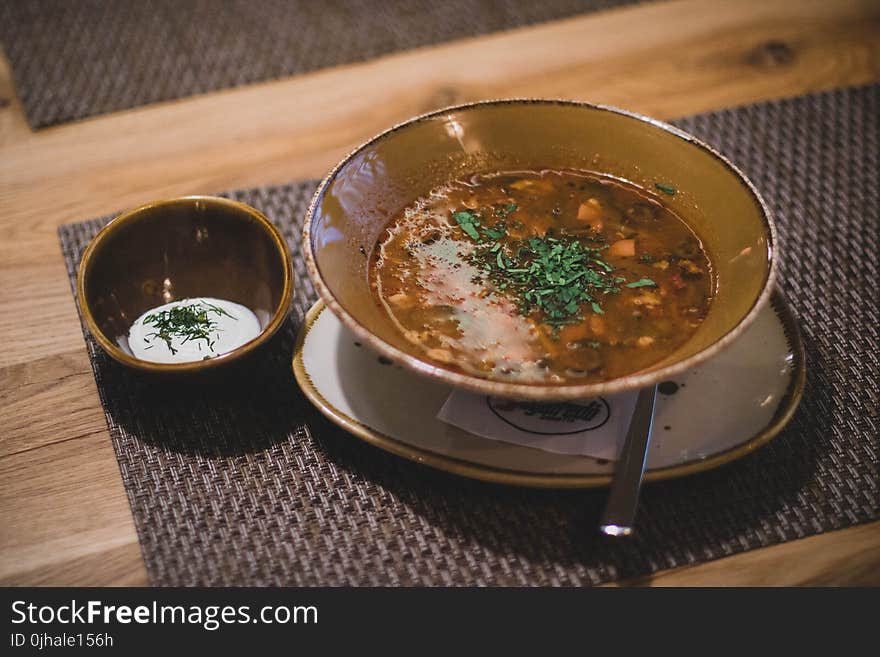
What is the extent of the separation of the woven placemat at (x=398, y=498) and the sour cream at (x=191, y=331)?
0.21 feet

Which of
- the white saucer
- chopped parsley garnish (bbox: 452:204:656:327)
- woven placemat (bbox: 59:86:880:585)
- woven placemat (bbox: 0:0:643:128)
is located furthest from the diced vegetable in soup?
woven placemat (bbox: 0:0:643:128)

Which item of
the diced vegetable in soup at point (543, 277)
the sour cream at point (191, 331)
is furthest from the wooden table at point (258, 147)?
the diced vegetable in soup at point (543, 277)

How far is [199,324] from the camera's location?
1680 mm

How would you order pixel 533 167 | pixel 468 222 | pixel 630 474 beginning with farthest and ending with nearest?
pixel 533 167 < pixel 468 222 < pixel 630 474

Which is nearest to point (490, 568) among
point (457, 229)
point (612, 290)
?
point (612, 290)

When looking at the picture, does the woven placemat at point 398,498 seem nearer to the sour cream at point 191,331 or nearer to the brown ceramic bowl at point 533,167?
the sour cream at point 191,331

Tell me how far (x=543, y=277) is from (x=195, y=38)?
1.55 m

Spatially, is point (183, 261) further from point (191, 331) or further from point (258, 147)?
point (258, 147)

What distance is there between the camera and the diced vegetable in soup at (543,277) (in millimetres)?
1508

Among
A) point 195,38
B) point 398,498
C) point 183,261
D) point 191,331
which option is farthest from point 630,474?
point 195,38

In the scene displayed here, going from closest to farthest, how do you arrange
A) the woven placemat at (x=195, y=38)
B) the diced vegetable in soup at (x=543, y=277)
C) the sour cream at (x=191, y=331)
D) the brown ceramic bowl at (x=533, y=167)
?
the brown ceramic bowl at (x=533, y=167) → the diced vegetable in soup at (x=543, y=277) → the sour cream at (x=191, y=331) → the woven placemat at (x=195, y=38)

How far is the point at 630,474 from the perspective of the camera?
4.68ft

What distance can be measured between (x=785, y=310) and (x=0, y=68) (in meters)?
2.15

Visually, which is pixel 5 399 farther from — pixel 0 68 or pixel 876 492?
pixel 876 492
